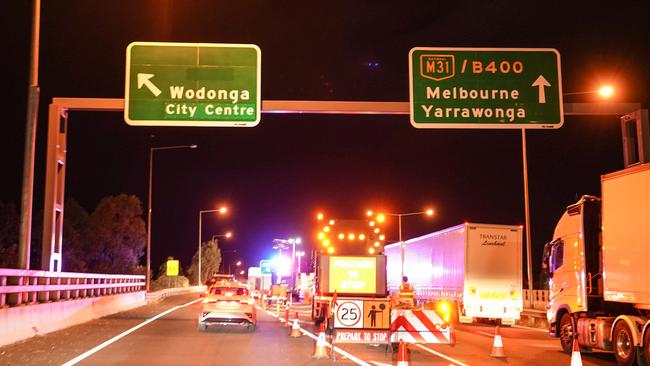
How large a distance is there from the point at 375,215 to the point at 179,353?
11328 millimetres

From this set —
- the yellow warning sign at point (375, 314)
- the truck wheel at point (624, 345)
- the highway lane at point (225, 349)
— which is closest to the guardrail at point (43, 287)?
the highway lane at point (225, 349)

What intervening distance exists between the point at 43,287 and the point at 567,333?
44.0 ft

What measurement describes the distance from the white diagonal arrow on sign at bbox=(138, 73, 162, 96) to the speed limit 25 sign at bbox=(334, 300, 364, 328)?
21.4 feet

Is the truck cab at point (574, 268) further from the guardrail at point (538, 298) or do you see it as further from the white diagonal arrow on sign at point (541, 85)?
the guardrail at point (538, 298)

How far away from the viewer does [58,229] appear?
67.0ft

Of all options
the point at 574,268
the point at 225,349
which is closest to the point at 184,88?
the point at 225,349

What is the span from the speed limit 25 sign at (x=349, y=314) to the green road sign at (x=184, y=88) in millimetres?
5004

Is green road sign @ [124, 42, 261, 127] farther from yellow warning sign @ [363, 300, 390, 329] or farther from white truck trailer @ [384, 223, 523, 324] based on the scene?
white truck trailer @ [384, 223, 523, 324]

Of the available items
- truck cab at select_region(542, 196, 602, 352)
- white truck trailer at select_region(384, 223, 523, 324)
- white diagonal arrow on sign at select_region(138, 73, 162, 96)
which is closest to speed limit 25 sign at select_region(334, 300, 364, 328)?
truck cab at select_region(542, 196, 602, 352)

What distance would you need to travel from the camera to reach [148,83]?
16.7 metres

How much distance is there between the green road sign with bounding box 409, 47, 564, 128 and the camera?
655 inches

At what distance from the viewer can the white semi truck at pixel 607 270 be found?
13.8 meters

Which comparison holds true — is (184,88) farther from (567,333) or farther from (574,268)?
(567,333)

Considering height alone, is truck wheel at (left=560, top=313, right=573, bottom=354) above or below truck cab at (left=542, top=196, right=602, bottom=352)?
below
